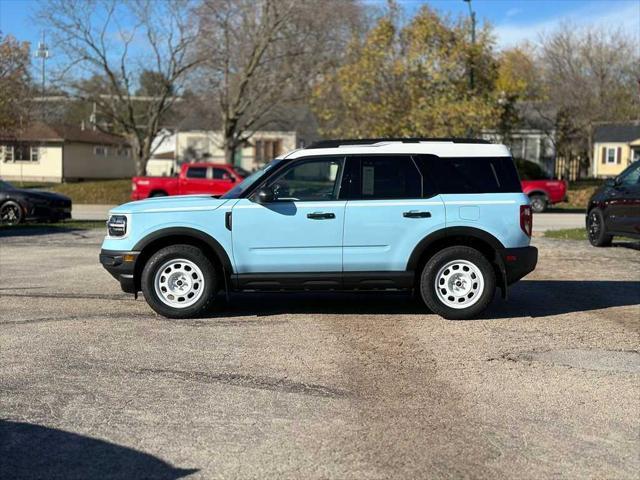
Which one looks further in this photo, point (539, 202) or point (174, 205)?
point (539, 202)

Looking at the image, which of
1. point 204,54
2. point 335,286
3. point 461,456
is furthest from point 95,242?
point 204,54

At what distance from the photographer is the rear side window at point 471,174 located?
8.38 m

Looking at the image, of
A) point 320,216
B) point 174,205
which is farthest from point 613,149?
point 174,205

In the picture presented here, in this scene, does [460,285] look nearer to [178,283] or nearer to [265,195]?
[265,195]

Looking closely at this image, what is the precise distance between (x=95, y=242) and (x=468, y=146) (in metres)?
10.1

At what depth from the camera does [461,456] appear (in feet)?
15.0

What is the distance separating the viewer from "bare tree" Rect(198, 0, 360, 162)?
33.8m

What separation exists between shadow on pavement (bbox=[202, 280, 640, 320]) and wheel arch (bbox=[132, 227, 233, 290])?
72cm

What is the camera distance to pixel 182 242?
8453mm

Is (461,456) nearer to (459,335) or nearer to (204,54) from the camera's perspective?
(459,335)

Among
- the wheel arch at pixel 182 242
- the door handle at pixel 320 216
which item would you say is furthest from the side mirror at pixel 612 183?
the wheel arch at pixel 182 242

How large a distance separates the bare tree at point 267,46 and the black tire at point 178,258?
26998 mm

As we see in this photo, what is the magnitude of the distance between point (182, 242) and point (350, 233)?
72.9 inches

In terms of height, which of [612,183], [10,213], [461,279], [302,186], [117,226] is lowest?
[461,279]
